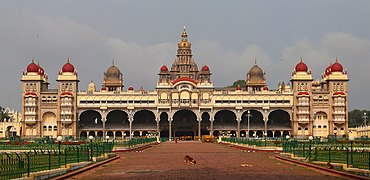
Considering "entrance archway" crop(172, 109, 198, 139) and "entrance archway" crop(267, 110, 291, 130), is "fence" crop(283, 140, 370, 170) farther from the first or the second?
"entrance archway" crop(267, 110, 291, 130)

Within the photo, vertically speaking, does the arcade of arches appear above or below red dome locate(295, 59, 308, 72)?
below

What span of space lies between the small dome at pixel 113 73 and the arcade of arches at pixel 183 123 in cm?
1044

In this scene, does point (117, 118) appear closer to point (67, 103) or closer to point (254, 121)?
point (67, 103)

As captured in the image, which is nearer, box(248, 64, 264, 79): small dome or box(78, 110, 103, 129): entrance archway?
box(78, 110, 103, 129): entrance archway

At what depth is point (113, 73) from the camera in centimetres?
12556

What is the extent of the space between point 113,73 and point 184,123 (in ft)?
64.1

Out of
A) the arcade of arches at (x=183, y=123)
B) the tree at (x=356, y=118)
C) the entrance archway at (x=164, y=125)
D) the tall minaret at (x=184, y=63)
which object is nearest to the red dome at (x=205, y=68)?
the tall minaret at (x=184, y=63)

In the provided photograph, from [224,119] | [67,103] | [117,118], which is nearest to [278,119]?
[224,119]

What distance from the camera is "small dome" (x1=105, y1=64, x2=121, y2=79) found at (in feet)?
412

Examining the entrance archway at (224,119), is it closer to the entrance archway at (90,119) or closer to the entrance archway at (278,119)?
the entrance archway at (278,119)

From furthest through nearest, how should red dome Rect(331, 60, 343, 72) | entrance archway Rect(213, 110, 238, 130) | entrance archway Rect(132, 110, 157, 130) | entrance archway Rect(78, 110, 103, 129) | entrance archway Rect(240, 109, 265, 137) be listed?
entrance archway Rect(132, 110, 157, 130) → entrance archway Rect(213, 110, 238, 130) → entrance archway Rect(78, 110, 103, 129) → red dome Rect(331, 60, 343, 72) → entrance archway Rect(240, 109, 265, 137)

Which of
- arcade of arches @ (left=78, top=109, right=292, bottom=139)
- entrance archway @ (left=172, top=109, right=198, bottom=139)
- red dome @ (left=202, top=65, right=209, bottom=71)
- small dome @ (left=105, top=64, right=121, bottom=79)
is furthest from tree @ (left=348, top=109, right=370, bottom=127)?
small dome @ (left=105, top=64, right=121, bottom=79)

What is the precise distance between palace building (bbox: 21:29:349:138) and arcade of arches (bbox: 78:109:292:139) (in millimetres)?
175

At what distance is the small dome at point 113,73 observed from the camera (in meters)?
Answer: 125
